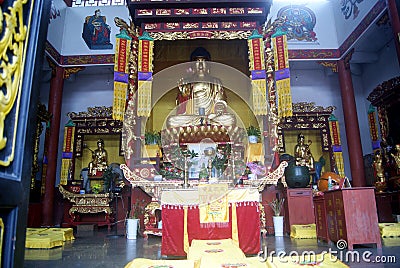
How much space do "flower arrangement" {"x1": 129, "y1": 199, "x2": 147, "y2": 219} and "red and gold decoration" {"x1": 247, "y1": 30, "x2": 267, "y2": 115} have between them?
2.73 m

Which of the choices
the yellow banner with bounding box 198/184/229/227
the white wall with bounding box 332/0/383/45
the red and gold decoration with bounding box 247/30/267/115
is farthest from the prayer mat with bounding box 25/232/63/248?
the white wall with bounding box 332/0/383/45

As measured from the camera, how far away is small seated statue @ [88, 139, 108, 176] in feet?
27.9

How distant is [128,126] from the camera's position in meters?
6.01

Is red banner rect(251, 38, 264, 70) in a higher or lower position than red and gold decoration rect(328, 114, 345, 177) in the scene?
higher

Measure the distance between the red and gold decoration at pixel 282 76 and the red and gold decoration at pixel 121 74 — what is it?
118 inches

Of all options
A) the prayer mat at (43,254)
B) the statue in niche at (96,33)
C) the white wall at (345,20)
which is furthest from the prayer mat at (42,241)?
the white wall at (345,20)

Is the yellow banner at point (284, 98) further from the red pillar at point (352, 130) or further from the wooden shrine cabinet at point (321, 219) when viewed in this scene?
the red pillar at point (352, 130)

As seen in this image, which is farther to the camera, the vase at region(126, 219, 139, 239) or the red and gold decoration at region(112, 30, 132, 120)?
the red and gold decoration at region(112, 30, 132, 120)

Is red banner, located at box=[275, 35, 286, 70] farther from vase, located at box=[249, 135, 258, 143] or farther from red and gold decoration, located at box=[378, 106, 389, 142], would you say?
red and gold decoration, located at box=[378, 106, 389, 142]

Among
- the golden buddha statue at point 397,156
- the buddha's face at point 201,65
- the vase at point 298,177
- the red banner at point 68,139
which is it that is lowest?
the vase at point 298,177

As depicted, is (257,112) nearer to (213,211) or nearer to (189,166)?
(189,166)

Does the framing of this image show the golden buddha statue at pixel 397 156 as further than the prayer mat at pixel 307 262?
Yes

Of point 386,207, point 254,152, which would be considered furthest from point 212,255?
point 386,207

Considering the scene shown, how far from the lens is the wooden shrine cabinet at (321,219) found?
423 centimetres
